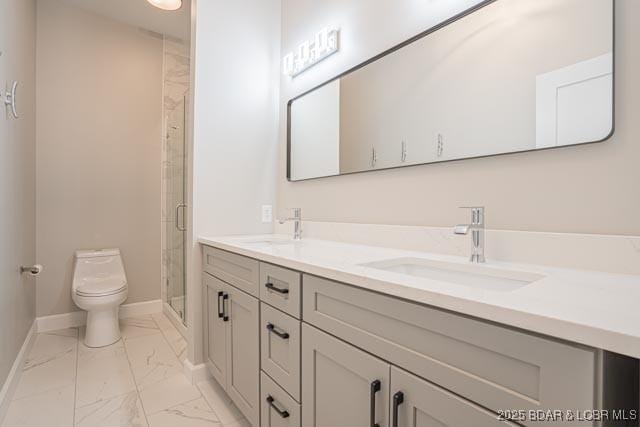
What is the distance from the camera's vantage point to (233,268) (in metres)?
1.54

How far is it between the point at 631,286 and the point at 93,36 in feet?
12.6

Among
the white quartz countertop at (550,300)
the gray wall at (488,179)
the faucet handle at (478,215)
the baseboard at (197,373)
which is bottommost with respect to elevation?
the baseboard at (197,373)

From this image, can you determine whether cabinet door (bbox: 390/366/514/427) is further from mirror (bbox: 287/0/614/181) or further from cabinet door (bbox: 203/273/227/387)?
cabinet door (bbox: 203/273/227/387)

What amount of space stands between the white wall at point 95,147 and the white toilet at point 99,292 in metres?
0.20

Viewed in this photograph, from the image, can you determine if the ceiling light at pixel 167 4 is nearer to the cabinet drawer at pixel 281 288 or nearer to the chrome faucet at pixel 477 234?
the cabinet drawer at pixel 281 288

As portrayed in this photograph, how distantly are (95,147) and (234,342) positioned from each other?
239 centimetres

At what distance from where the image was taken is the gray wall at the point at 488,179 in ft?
2.83

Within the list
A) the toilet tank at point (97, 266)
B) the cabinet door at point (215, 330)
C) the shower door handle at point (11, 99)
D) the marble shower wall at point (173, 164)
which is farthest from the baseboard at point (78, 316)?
the shower door handle at point (11, 99)

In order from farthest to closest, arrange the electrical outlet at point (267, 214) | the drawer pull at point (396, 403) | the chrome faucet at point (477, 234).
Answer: the electrical outlet at point (267, 214) → the chrome faucet at point (477, 234) → the drawer pull at point (396, 403)

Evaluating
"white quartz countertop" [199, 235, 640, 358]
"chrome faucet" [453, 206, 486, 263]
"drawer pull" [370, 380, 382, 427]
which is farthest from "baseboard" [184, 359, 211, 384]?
"chrome faucet" [453, 206, 486, 263]

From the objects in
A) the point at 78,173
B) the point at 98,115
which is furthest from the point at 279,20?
the point at 78,173

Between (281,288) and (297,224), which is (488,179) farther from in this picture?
(297,224)

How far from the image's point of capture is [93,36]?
9.18ft

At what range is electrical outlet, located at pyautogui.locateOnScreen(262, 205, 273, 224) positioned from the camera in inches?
86.7
